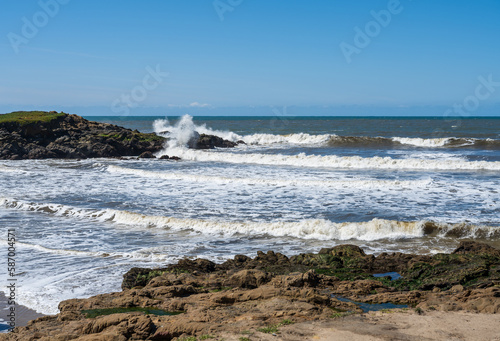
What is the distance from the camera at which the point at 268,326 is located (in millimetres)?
5926

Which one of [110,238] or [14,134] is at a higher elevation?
[14,134]

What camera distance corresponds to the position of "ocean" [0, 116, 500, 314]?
10.9 m

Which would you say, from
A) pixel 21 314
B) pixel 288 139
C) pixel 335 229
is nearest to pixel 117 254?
pixel 21 314

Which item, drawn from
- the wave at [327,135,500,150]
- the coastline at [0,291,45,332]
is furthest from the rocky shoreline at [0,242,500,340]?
the wave at [327,135,500,150]

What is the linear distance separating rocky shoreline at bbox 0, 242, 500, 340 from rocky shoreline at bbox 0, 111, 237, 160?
2730 centimetres

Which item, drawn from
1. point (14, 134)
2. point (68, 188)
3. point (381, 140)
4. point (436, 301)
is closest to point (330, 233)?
point (436, 301)

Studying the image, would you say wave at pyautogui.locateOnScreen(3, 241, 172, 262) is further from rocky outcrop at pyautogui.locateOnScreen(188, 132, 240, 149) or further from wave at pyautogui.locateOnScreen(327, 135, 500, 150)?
wave at pyautogui.locateOnScreen(327, 135, 500, 150)

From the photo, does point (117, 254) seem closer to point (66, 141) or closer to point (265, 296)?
point (265, 296)

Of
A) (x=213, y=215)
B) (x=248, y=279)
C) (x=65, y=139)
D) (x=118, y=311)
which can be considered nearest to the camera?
(x=118, y=311)

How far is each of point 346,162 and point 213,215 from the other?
17.6 meters

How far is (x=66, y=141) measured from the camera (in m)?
37.5

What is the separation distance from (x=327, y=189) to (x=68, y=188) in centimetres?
1219

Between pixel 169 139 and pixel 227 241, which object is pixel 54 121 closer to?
pixel 169 139

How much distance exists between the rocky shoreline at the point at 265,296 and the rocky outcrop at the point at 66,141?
97.8 ft
